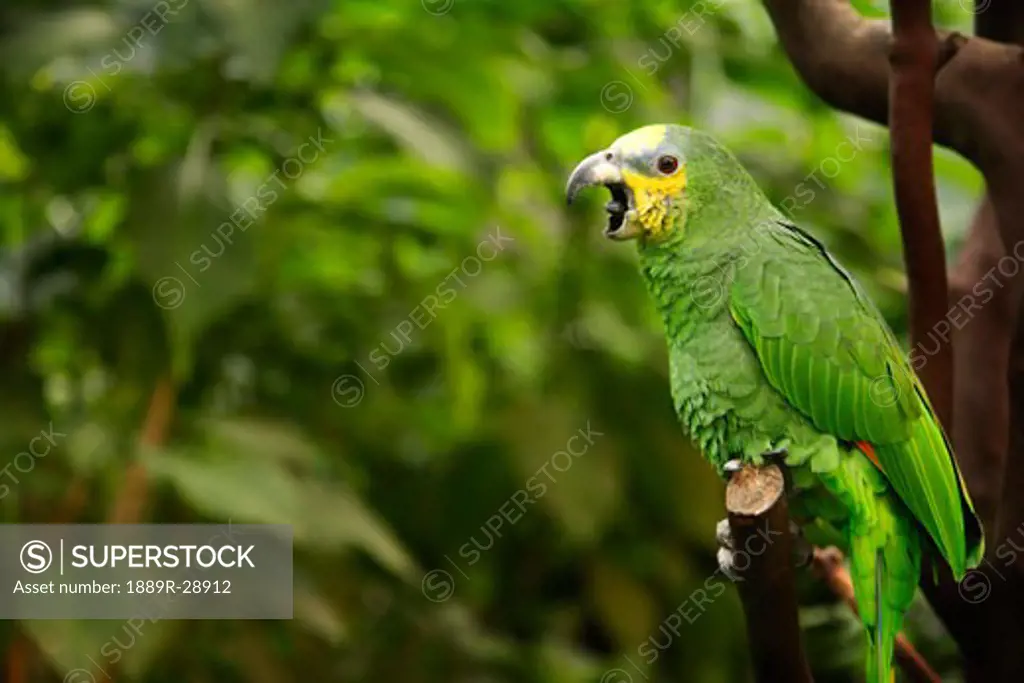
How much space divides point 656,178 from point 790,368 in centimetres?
18

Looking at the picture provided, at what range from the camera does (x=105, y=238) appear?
5.73 feet

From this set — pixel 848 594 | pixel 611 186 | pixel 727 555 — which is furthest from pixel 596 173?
pixel 848 594

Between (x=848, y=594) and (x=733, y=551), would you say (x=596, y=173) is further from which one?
(x=848, y=594)

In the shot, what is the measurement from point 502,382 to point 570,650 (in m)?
0.47

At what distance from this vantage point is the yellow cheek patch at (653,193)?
822mm

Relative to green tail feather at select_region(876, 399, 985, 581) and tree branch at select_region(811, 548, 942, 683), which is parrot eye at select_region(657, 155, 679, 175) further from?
tree branch at select_region(811, 548, 942, 683)

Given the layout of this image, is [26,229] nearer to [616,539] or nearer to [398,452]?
[398,452]

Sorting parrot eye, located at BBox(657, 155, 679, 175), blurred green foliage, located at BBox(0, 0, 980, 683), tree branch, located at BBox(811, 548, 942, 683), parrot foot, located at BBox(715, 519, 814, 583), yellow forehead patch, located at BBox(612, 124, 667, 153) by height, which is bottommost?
blurred green foliage, located at BBox(0, 0, 980, 683)

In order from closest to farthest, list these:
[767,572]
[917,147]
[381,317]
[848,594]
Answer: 1. [767,572]
2. [917,147]
3. [848,594]
4. [381,317]

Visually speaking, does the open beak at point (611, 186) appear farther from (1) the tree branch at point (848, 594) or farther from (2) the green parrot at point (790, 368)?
(1) the tree branch at point (848, 594)

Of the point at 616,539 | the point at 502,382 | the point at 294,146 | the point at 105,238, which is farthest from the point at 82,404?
the point at 616,539

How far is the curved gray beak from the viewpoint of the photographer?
32.0 inches

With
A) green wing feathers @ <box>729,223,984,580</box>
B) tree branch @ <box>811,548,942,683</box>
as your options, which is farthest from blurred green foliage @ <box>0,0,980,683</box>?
green wing feathers @ <box>729,223,984,580</box>

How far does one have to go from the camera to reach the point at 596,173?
2.68ft
